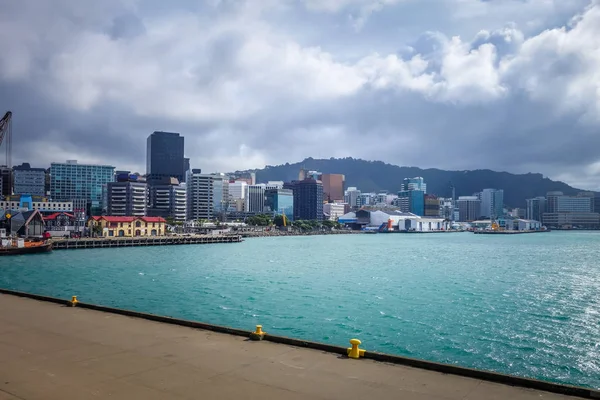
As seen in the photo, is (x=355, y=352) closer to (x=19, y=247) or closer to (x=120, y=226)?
(x=19, y=247)

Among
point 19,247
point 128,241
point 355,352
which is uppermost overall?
point 355,352

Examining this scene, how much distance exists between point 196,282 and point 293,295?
1301 centimetres

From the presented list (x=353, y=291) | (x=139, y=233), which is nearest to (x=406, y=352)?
(x=353, y=291)

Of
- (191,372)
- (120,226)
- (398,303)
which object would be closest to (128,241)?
(120,226)

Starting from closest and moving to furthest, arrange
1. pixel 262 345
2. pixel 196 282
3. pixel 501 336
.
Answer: pixel 262 345, pixel 501 336, pixel 196 282

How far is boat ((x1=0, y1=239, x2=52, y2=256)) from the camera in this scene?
82562 millimetres

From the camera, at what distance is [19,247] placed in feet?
277

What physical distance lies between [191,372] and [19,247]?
8655cm

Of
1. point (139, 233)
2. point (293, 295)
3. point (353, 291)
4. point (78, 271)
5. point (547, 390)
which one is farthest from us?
point (139, 233)

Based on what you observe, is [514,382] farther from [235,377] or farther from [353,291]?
[353,291]

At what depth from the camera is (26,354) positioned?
13609 mm

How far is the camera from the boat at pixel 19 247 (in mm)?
82562

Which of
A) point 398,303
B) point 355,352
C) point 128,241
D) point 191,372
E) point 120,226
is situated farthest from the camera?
point 120,226

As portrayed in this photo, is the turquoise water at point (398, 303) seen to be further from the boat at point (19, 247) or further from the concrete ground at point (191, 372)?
the boat at point (19, 247)
